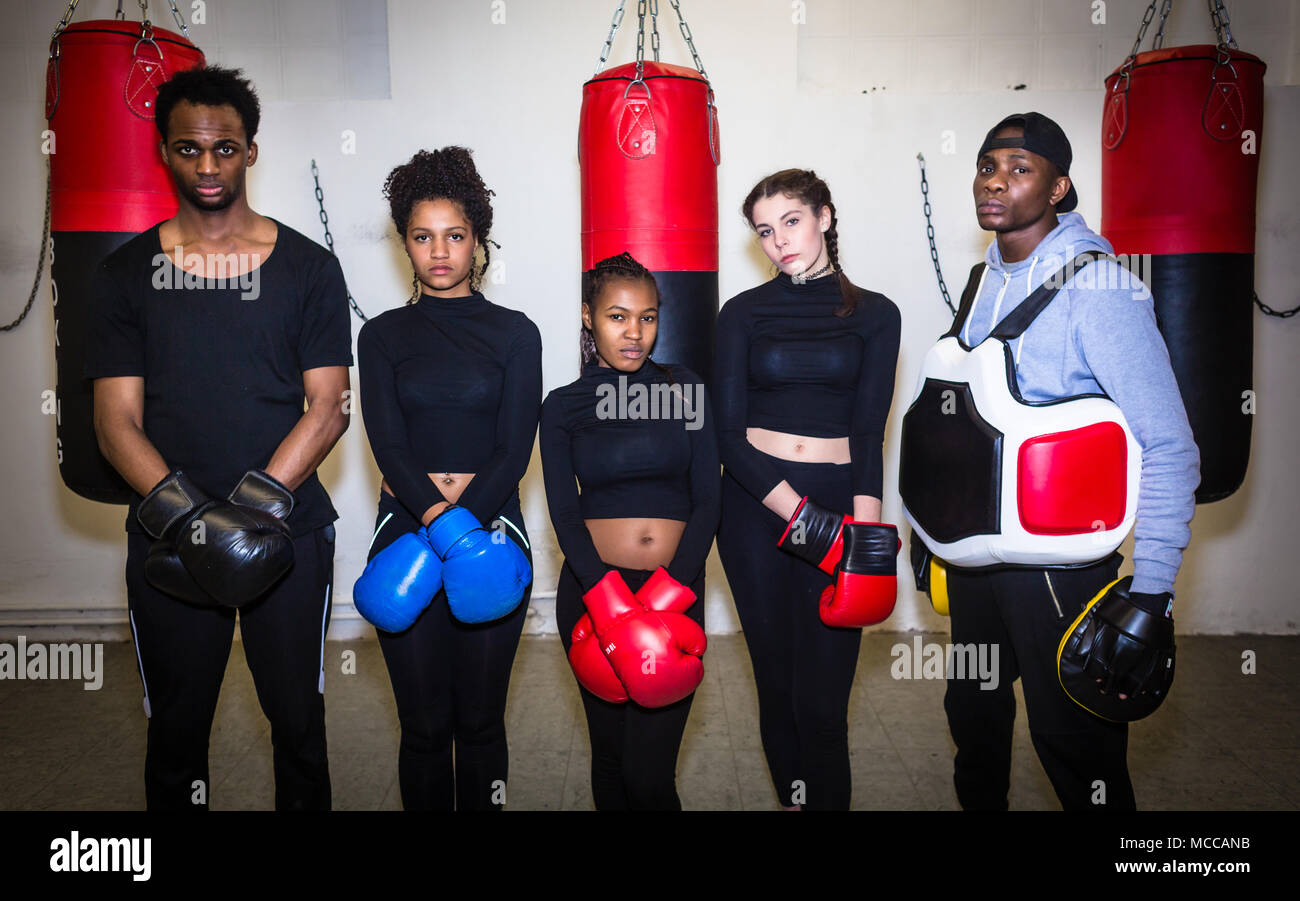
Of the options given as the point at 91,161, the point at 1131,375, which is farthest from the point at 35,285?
the point at 1131,375

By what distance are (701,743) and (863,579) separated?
1286 millimetres

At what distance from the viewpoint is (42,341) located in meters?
4.13

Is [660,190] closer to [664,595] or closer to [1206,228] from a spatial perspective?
[664,595]

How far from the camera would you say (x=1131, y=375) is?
6.25ft

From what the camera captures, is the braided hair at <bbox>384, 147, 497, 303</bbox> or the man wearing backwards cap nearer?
the man wearing backwards cap

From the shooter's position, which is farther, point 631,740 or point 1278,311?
point 1278,311

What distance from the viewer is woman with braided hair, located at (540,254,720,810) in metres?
2.08

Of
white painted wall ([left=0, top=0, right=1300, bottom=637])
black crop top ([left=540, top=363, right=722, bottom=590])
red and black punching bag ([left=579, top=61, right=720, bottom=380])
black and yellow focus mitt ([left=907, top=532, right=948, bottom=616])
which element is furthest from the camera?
white painted wall ([left=0, top=0, right=1300, bottom=637])

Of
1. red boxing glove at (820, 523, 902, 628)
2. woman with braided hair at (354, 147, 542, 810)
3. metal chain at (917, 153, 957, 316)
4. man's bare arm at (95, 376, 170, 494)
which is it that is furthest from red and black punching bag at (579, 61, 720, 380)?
metal chain at (917, 153, 957, 316)

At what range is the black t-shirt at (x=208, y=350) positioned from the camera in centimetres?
206

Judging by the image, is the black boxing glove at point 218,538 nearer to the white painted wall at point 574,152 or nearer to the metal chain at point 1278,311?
the white painted wall at point 574,152

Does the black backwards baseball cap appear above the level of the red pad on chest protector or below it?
above

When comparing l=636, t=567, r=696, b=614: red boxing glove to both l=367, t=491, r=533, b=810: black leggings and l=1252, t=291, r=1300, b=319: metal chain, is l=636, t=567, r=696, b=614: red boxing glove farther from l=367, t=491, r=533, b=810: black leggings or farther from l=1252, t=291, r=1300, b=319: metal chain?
l=1252, t=291, r=1300, b=319: metal chain

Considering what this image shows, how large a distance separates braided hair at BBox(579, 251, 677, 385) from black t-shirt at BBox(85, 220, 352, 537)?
22.9 inches
